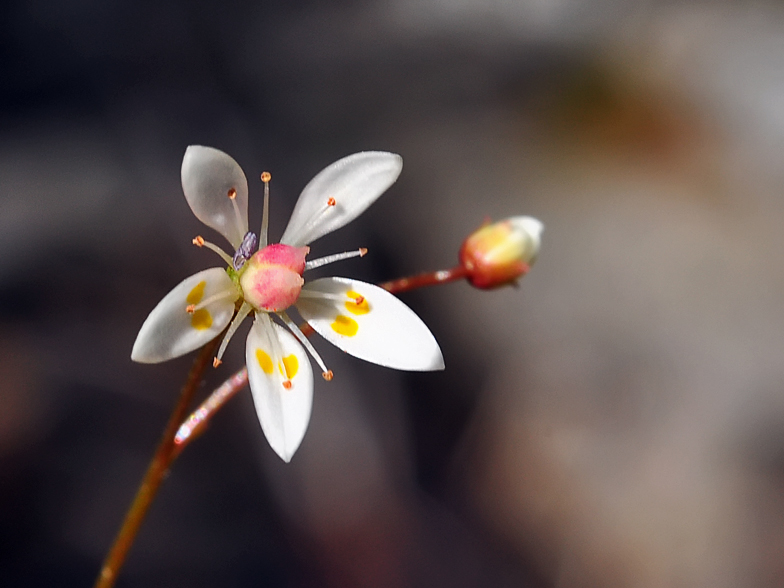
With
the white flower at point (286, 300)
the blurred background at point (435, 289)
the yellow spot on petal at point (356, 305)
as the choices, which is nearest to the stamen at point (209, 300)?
the white flower at point (286, 300)

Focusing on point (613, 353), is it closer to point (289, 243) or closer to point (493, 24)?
point (493, 24)

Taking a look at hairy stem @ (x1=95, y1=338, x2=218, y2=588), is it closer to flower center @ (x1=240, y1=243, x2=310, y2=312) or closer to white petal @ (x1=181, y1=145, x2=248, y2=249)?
flower center @ (x1=240, y1=243, x2=310, y2=312)

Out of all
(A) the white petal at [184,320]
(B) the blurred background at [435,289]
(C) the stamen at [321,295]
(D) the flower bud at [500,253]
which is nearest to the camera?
(A) the white petal at [184,320]

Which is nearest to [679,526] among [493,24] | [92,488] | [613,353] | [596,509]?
[596,509]

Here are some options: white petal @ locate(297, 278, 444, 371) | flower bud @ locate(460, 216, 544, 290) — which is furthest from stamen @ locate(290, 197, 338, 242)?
flower bud @ locate(460, 216, 544, 290)

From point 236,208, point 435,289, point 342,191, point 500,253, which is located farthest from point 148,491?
point 435,289

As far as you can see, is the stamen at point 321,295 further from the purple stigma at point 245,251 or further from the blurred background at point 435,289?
the blurred background at point 435,289

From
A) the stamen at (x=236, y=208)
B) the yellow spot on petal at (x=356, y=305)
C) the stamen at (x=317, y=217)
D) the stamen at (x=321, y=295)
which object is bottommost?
the yellow spot on petal at (x=356, y=305)
